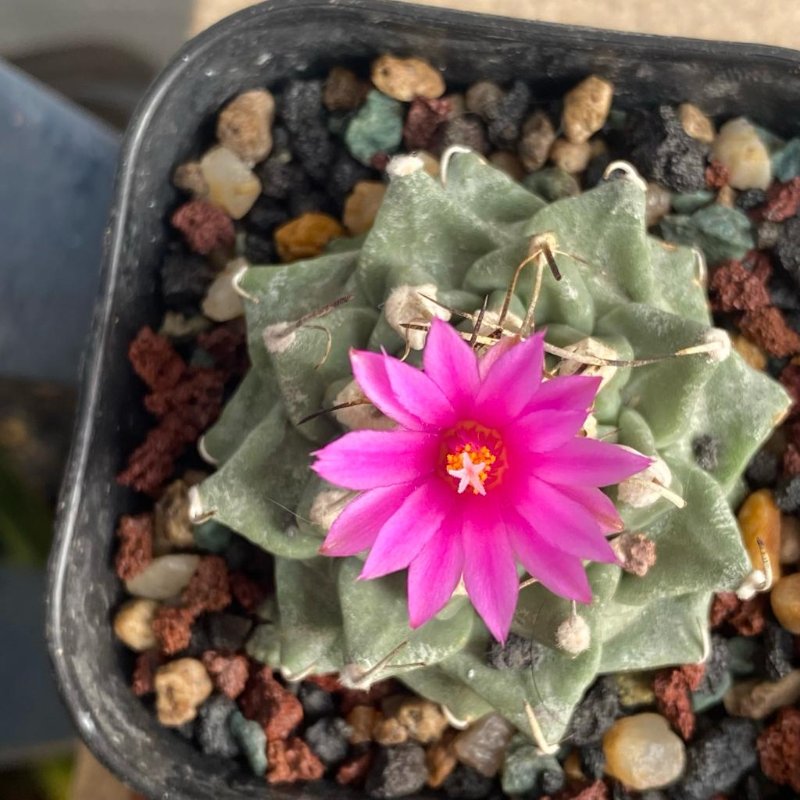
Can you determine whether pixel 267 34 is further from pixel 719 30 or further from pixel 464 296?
pixel 719 30

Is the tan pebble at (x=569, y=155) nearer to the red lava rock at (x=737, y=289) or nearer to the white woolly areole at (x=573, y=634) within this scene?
the red lava rock at (x=737, y=289)

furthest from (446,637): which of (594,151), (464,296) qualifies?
(594,151)

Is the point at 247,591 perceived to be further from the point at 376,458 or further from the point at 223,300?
the point at 376,458

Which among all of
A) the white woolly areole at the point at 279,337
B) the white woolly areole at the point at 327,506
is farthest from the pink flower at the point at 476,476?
the white woolly areole at the point at 279,337

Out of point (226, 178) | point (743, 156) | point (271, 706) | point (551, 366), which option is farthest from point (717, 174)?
point (271, 706)

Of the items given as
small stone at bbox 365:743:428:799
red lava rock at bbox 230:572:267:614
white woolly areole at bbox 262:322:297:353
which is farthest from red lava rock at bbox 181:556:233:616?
white woolly areole at bbox 262:322:297:353

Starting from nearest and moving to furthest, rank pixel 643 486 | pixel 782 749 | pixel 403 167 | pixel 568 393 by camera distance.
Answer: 1. pixel 568 393
2. pixel 643 486
3. pixel 403 167
4. pixel 782 749
